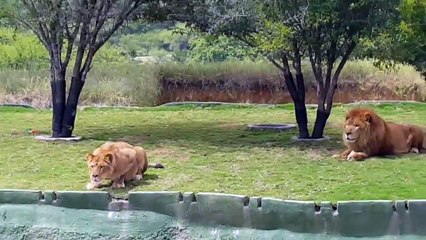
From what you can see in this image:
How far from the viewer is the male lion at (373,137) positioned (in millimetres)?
8625

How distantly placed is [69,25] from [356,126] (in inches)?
155

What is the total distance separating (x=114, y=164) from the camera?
23.3 ft

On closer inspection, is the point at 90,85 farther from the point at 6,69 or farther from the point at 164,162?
the point at 164,162

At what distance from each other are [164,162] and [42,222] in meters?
2.14

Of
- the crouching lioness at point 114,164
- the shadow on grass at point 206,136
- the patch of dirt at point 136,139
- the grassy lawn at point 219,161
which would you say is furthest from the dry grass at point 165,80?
the crouching lioness at point 114,164

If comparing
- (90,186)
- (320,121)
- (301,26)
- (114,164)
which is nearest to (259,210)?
(114,164)

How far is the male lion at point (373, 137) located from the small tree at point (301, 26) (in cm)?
110

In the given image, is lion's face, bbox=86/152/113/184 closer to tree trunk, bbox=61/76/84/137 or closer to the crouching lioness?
the crouching lioness

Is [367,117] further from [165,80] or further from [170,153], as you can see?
[165,80]

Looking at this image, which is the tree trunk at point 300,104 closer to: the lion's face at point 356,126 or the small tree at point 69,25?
the lion's face at point 356,126

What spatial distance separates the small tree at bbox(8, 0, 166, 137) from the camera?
10133 millimetres

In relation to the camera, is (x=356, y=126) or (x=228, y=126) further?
(x=228, y=126)

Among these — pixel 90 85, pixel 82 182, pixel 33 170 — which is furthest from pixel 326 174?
pixel 90 85

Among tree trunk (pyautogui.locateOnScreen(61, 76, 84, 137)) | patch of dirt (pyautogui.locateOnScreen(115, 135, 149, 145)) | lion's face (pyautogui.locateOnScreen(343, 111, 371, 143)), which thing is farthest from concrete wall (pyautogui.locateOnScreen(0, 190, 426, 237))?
tree trunk (pyautogui.locateOnScreen(61, 76, 84, 137))
